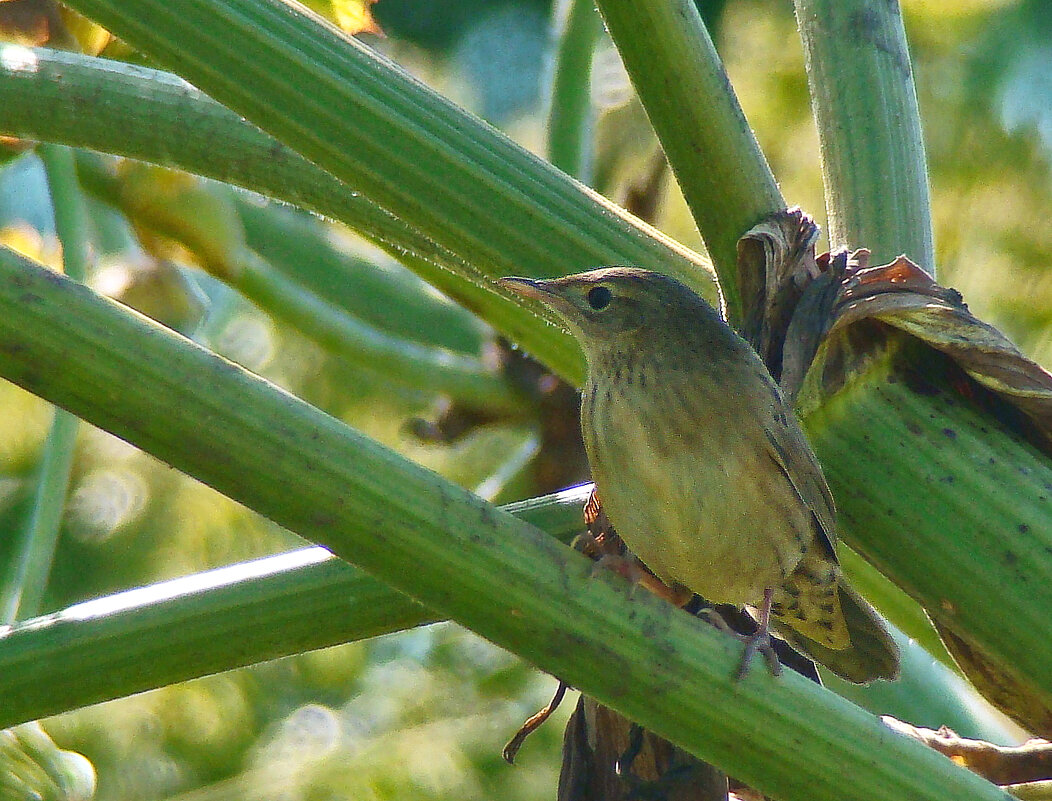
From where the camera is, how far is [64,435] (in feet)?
5.77

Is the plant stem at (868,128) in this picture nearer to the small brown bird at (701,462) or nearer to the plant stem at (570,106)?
the small brown bird at (701,462)

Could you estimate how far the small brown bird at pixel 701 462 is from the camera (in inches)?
65.8

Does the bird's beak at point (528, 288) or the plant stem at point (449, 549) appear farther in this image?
the bird's beak at point (528, 288)

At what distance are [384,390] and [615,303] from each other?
2.08m

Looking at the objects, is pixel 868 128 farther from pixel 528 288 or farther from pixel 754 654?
pixel 754 654

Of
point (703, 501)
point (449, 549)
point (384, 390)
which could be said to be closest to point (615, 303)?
point (703, 501)

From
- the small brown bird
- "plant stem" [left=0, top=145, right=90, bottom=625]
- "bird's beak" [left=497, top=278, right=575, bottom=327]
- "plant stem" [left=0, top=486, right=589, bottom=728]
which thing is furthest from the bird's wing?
"plant stem" [left=0, top=145, right=90, bottom=625]

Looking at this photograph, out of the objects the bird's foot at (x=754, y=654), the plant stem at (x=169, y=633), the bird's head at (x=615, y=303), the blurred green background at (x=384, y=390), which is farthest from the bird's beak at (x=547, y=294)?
the blurred green background at (x=384, y=390)

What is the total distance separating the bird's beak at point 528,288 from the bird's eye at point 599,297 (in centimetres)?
5

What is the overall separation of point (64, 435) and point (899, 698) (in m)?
1.35

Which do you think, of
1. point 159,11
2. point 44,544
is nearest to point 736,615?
point 44,544

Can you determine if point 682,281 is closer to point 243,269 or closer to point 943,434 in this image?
point 943,434

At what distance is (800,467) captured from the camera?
65.2 inches

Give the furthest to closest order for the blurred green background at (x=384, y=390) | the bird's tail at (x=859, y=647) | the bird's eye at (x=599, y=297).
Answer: the blurred green background at (x=384, y=390)
the bird's tail at (x=859, y=647)
the bird's eye at (x=599, y=297)
